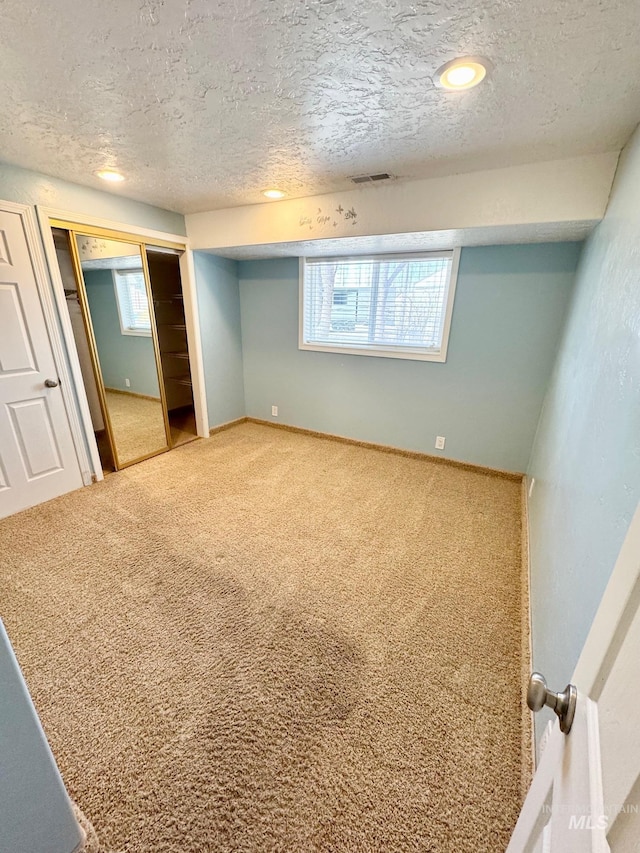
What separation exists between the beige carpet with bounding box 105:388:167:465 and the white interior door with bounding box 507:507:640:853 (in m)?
3.45

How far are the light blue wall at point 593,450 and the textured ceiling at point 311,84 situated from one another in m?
0.42

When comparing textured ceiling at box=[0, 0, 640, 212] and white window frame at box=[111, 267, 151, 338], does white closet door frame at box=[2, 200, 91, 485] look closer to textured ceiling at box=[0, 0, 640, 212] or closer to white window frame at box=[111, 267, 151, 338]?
textured ceiling at box=[0, 0, 640, 212]

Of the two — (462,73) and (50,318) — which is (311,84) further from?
(50,318)

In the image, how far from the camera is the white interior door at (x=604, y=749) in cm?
35

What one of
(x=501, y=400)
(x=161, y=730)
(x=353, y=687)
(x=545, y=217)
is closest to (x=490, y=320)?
(x=501, y=400)

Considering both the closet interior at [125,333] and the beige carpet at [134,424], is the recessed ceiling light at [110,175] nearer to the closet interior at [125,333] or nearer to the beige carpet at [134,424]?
the closet interior at [125,333]

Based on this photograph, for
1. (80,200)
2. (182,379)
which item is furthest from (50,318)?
(182,379)

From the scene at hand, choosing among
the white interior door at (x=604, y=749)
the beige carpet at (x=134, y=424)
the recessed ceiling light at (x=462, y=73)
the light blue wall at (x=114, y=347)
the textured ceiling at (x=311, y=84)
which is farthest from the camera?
the beige carpet at (x=134, y=424)

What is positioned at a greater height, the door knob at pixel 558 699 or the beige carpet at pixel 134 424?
the door knob at pixel 558 699

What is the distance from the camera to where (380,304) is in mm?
3230

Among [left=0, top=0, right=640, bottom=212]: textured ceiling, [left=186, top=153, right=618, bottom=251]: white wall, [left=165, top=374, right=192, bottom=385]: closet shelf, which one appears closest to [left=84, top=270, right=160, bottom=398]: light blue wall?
[left=165, top=374, right=192, bottom=385]: closet shelf

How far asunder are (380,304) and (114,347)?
2614mm

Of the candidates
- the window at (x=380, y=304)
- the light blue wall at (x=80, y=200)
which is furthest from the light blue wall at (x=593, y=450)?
the light blue wall at (x=80, y=200)

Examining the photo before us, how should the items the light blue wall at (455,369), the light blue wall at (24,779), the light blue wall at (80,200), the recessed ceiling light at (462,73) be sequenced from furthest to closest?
the light blue wall at (455,369) → the light blue wall at (80,200) → the recessed ceiling light at (462,73) → the light blue wall at (24,779)
